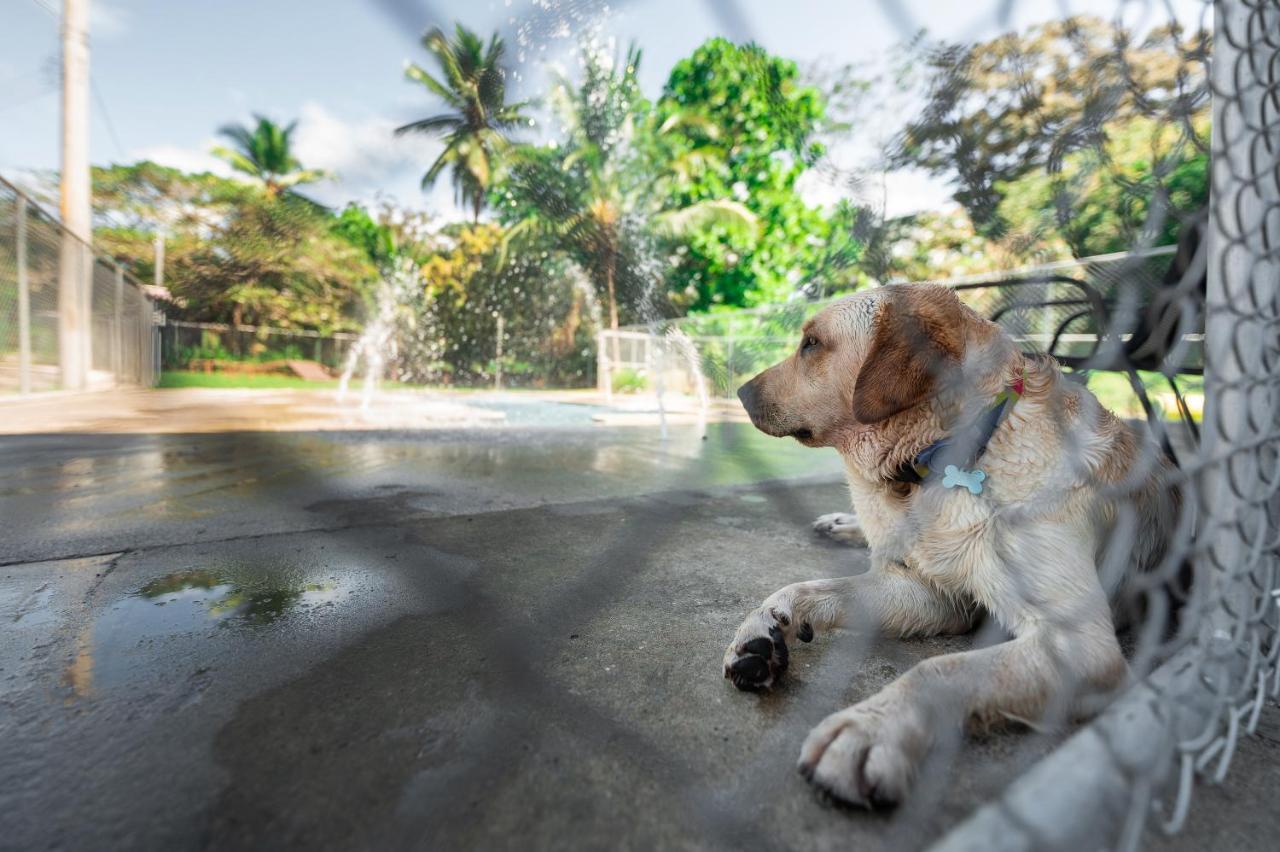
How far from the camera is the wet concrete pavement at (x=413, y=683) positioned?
2.99 feet

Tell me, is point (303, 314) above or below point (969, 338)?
above

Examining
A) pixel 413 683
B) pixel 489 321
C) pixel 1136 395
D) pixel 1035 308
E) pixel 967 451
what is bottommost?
pixel 413 683

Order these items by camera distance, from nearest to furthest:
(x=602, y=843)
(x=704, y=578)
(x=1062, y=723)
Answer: (x=602, y=843) < (x=1062, y=723) < (x=704, y=578)

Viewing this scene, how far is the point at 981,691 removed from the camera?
45.2 inches

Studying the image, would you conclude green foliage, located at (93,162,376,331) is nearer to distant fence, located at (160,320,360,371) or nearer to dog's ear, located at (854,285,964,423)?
distant fence, located at (160,320,360,371)

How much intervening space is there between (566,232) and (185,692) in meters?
4.20

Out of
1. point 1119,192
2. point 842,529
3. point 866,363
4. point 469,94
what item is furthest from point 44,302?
point 1119,192

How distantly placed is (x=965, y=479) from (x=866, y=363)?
39 centimetres

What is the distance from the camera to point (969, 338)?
1606 millimetres

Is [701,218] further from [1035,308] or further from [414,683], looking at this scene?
[414,683]

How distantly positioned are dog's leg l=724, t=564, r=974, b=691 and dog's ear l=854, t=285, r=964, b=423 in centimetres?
46

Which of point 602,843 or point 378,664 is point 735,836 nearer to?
point 602,843

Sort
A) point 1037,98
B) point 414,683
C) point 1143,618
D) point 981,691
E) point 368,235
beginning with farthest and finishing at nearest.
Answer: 1. point 368,235
2. point 1037,98
3. point 1143,618
4. point 414,683
5. point 981,691

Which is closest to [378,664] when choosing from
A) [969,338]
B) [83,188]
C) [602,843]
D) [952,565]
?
[602,843]
